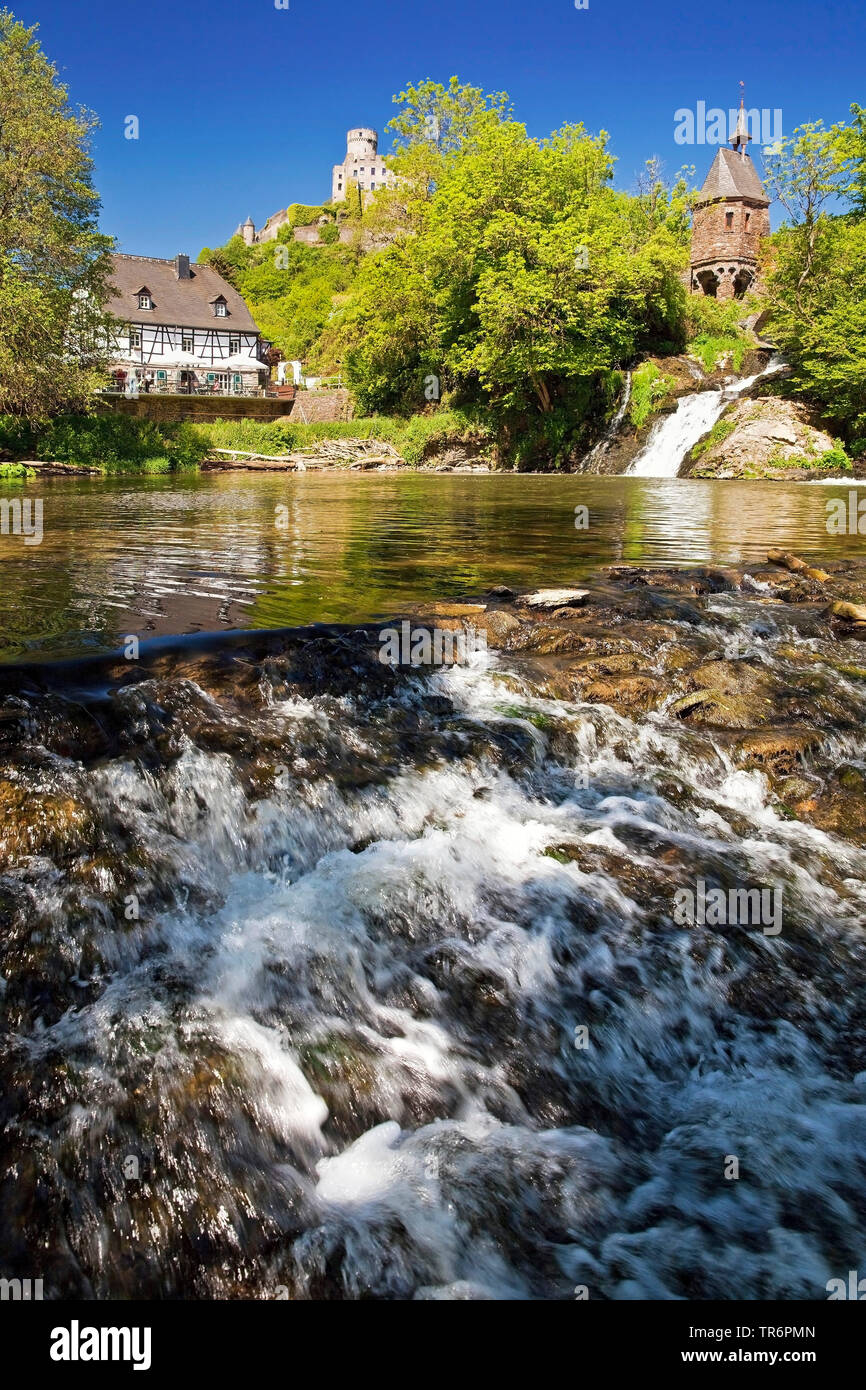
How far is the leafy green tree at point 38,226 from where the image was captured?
1304 inches

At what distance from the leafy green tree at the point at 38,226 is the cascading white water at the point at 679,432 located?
2638 centimetres

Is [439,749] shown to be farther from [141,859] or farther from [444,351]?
[444,351]

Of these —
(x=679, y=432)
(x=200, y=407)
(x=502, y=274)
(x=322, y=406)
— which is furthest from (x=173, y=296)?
(x=679, y=432)

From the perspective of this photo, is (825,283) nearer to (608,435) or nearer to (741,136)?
(608,435)

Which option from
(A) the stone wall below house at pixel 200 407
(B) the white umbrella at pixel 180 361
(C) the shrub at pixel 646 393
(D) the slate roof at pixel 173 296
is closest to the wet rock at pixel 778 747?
(C) the shrub at pixel 646 393

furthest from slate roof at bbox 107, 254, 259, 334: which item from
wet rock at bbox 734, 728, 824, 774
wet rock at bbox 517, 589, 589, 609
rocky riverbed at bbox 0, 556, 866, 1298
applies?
wet rock at bbox 734, 728, 824, 774

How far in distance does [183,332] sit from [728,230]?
48644 millimetres

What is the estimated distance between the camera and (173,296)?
68688 mm

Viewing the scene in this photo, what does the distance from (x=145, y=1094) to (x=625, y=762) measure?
165 inches

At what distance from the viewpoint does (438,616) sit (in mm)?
8430

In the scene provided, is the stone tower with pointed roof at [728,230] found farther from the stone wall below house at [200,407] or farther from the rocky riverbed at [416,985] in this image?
the rocky riverbed at [416,985]

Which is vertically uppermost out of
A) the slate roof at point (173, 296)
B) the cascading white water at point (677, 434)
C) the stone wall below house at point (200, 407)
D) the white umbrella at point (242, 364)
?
the slate roof at point (173, 296)
